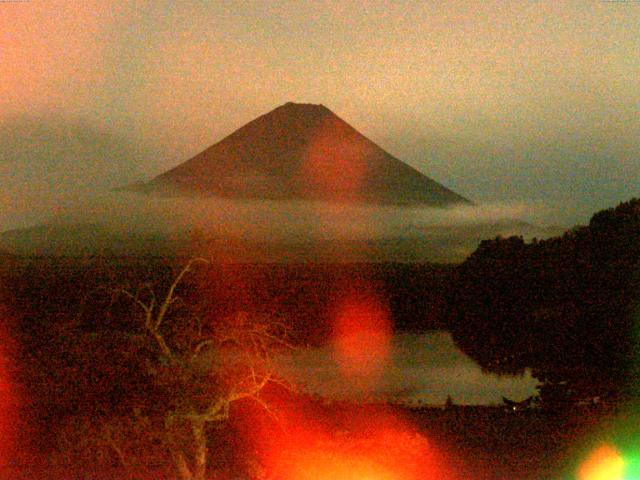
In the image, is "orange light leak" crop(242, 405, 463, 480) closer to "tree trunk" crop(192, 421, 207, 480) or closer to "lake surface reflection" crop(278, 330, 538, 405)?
"tree trunk" crop(192, 421, 207, 480)

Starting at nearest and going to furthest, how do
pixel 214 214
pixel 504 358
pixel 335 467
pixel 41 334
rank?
pixel 335 467 → pixel 41 334 → pixel 504 358 → pixel 214 214

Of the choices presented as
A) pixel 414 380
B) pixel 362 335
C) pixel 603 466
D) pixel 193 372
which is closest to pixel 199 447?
pixel 193 372

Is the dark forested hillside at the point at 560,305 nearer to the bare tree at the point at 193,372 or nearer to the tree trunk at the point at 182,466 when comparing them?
the bare tree at the point at 193,372

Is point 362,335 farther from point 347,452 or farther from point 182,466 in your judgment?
point 182,466

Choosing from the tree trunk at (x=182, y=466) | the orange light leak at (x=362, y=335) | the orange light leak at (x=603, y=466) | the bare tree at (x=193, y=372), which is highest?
the bare tree at (x=193, y=372)

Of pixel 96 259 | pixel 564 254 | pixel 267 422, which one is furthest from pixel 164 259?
pixel 564 254

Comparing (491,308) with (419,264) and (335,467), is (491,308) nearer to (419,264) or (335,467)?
(419,264)

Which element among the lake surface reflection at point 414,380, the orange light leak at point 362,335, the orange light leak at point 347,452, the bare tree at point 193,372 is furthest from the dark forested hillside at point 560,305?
the bare tree at point 193,372
